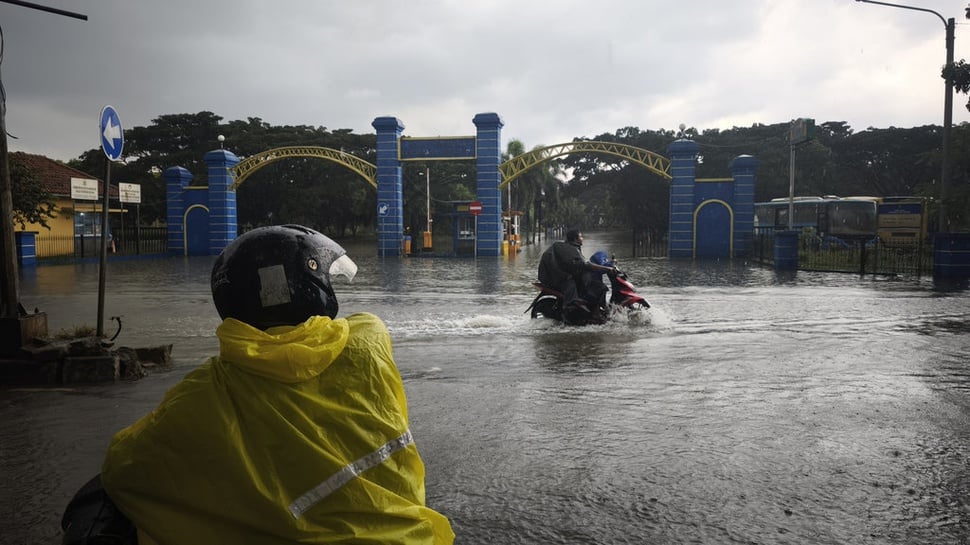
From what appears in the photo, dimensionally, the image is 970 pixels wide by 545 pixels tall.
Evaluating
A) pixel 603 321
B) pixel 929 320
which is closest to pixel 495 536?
pixel 603 321

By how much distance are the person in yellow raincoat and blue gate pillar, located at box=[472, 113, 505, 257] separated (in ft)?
95.8

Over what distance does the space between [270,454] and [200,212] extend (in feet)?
117

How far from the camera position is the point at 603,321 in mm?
9586

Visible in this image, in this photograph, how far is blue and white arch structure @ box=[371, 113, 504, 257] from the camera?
30812mm

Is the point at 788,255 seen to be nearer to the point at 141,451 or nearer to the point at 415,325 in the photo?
the point at 415,325

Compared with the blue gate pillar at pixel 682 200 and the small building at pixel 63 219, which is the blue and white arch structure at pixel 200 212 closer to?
the small building at pixel 63 219

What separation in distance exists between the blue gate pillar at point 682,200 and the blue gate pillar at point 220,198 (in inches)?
794

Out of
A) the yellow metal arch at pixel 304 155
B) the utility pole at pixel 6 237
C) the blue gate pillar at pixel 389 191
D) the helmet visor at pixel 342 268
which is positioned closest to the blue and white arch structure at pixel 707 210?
the blue gate pillar at pixel 389 191

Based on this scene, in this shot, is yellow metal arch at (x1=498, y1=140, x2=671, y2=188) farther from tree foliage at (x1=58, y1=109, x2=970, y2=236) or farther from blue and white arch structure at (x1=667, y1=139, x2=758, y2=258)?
tree foliage at (x1=58, y1=109, x2=970, y2=236)

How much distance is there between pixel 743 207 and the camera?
93.3ft

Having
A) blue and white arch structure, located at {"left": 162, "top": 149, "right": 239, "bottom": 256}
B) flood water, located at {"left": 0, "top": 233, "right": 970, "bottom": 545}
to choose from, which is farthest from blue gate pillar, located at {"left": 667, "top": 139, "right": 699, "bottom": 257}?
blue and white arch structure, located at {"left": 162, "top": 149, "right": 239, "bottom": 256}

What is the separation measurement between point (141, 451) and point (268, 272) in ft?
1.69

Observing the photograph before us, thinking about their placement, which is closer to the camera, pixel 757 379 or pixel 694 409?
pixel 694 409

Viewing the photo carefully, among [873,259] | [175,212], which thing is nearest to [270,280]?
[873,259]
